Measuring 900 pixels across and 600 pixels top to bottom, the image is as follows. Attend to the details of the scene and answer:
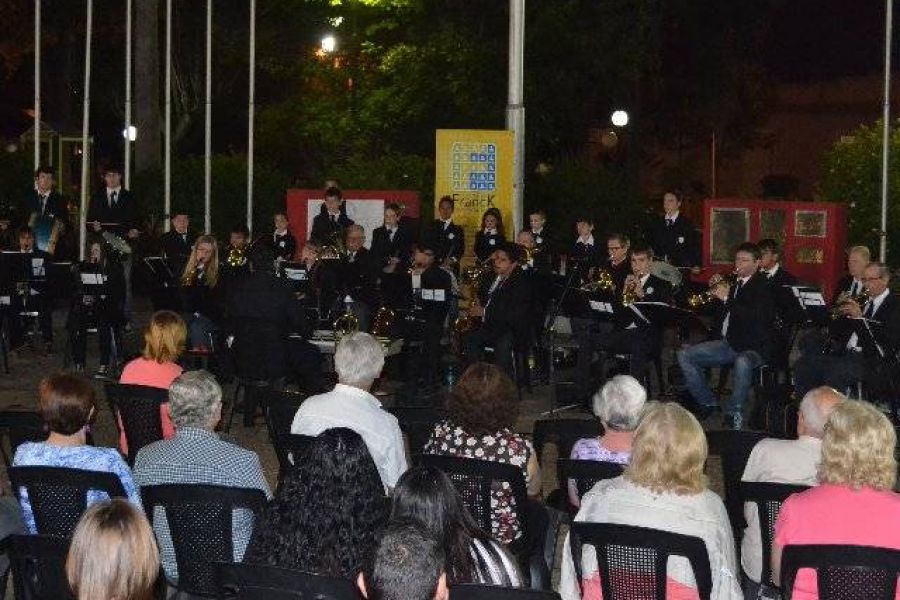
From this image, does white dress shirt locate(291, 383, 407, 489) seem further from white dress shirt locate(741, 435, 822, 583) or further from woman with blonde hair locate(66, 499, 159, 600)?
woman with blonde hair locate(66, 499, 159, 600)

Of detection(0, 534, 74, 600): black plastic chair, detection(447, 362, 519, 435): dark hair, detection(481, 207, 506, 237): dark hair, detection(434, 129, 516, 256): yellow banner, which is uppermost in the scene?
detection(434, 129, 516, 256): yellow banner

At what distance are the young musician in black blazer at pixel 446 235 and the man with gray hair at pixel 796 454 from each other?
39.7 ft

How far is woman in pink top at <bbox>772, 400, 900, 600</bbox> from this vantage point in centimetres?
617

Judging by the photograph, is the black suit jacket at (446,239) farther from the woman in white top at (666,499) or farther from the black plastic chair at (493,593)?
the black plastic chair at (493,593)

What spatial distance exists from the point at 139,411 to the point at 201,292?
6.29m

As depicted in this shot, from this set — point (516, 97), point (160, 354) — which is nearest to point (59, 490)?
point (160, 354)

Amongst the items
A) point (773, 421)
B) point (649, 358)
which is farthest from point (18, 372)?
point (773, 421)

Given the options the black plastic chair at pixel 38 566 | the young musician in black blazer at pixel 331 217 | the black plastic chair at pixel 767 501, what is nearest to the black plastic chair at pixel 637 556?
the black plastic chair at pixel 767 501

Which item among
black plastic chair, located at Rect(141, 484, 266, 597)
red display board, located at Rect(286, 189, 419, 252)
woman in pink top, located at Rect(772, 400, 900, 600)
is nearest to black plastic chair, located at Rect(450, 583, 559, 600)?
woman in pink top, located at Rect(772, 400, 900, 600)

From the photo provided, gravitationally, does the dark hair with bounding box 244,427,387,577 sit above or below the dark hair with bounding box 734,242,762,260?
below

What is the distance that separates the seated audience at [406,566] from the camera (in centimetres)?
424

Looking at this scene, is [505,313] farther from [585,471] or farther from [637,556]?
[637,556]

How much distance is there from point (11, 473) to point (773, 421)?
24.1 ft

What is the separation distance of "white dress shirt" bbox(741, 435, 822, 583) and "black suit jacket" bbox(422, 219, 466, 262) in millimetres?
12227
